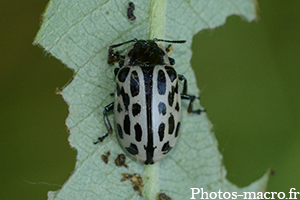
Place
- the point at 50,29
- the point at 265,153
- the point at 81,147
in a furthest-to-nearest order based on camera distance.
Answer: the point at 265,153, the point at 81,147, the point at 50,29

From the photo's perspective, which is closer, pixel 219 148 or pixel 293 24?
pixel 219 148

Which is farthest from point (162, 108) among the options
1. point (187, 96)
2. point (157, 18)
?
point (157, 18)

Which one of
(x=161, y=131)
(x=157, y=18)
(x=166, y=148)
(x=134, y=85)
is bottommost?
(x=166, y=148)

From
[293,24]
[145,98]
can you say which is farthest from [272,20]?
[145,98]

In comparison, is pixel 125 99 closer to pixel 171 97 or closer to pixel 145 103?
pixel 145 103

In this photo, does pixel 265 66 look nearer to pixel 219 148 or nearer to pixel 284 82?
pixel 284 82

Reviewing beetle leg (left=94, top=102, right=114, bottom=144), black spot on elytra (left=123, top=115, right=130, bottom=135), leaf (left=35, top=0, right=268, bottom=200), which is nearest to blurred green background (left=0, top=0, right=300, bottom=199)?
leaf (left=35, top=0, right=268, bottom=200)
